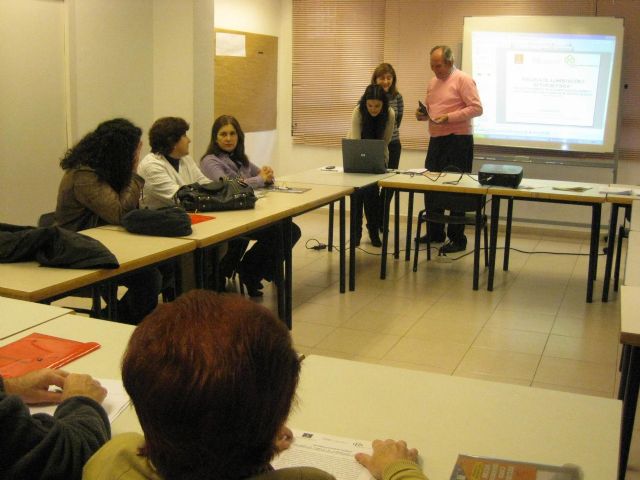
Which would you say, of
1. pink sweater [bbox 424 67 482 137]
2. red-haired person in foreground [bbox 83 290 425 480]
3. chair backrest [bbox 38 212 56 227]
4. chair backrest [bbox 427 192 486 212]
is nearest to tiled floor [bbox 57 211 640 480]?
chair backrest [bbox 427 192 486 212]

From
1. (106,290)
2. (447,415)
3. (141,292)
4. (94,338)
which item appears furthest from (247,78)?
(447,415)

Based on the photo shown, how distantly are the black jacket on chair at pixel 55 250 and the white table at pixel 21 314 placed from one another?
389 mm

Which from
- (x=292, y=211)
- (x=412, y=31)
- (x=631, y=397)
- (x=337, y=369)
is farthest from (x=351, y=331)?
(x=412, y=31)

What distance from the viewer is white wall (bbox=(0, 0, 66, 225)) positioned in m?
4.71

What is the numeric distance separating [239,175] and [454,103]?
213 cm

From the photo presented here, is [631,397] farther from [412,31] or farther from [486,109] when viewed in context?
[412,31]

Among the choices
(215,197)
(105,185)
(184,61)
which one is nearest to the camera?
(105,185)

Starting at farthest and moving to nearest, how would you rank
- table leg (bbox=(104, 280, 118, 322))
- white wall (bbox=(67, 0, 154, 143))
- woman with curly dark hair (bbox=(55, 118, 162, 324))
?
1. white wall (bbox=(67, 0, 154, 143))
2. woman with curly dark hair (bbox=(55, 118, 162, 324))
3. table leg (bbox=(104, 280, 118, 322))

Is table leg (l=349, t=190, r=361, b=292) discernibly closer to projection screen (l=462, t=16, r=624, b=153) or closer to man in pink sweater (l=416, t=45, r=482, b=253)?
man in pink sweater (l=416, t=45, r=482, b=253)

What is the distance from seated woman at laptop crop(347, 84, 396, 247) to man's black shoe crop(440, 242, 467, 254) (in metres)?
0.60

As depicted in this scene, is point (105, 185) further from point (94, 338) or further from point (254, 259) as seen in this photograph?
point (94, 338)

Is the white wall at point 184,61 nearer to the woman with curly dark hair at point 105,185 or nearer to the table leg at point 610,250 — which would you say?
the woman with curly dark hair at point 105,185

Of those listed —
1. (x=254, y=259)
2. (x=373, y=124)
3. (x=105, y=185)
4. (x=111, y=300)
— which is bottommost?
(x=254, y=259)

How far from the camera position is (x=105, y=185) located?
11.4 feet
